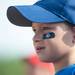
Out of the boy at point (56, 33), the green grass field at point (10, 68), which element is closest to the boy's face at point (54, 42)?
the boy at point (56, 33)

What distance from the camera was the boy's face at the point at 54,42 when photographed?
1.65 metres

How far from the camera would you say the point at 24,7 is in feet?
5.78

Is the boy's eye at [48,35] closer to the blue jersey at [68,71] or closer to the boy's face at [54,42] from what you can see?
the boy's face at [54,42]

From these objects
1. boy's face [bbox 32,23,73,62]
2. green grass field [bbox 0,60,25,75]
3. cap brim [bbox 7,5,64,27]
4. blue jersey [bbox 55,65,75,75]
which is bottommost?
green grass field [bbox 0,60,25,75]

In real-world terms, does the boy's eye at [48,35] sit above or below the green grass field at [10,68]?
above

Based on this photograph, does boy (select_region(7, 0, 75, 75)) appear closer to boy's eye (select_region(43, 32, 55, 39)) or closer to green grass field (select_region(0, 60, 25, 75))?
boy's eye (select_region(43, 32, 55, 39))

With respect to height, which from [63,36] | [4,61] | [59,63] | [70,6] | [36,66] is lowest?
[4,61]

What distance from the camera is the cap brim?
5.47 ft

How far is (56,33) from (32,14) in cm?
13

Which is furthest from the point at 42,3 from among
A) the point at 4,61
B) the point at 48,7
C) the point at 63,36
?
the point at 4,61

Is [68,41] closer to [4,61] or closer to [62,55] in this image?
[62,55]

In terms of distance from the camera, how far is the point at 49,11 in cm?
171

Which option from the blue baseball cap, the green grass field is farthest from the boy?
the green grass field

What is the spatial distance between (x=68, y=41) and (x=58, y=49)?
0.06 m
